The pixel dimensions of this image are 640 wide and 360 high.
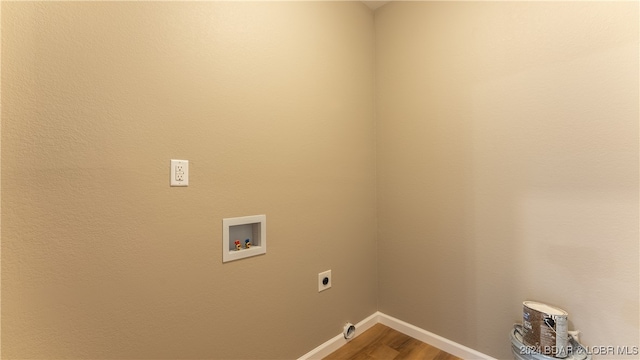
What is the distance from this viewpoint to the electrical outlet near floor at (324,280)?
1.69 metres

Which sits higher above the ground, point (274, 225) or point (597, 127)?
point (597, 127)

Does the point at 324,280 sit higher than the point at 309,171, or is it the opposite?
the point at 309,171

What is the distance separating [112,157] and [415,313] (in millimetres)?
1979

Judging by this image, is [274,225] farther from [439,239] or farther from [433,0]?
[433,0]

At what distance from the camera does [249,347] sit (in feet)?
4.47

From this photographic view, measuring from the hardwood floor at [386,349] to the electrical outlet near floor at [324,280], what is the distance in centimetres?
44

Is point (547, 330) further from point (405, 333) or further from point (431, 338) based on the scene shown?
point (405, 333)

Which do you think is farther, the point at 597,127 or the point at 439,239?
the point at 439,239

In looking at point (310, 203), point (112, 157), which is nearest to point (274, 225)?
point (310, 203)

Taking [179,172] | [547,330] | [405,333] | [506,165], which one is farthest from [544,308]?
[179,172]

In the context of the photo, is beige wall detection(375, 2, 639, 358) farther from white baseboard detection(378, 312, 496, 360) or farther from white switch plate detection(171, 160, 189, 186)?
white switch plate detection(171, 160, 189, 186)

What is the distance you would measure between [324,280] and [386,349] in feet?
2.04

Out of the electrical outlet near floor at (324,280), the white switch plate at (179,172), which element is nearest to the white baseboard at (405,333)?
the electrical outlet near floor at (324,280)

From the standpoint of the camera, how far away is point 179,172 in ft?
3.72
